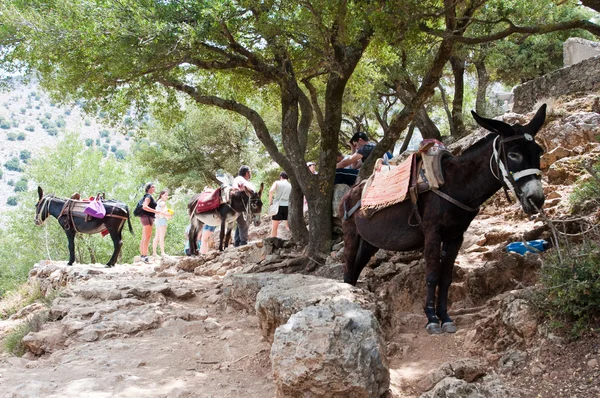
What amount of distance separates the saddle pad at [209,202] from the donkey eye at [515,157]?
9956 millimetres

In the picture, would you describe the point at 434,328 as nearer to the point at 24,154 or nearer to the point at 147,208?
the point at 147,208

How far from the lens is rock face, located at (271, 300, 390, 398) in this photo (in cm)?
369

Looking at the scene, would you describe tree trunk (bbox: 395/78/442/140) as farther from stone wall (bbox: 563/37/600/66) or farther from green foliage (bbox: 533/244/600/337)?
green foliage (bbox: 533/244/600/337)

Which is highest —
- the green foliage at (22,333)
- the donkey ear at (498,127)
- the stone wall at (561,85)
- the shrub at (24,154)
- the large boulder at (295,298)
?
the shrub at (24,154)

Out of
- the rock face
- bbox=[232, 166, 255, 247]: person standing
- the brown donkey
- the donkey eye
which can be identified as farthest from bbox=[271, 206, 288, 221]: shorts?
the rock face

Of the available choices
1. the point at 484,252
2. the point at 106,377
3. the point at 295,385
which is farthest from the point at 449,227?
the point at 106,377

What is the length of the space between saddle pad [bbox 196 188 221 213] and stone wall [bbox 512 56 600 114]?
8282 mm

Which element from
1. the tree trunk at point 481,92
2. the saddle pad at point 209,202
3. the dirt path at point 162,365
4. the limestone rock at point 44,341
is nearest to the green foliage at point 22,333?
the limestone rock at point 44,341

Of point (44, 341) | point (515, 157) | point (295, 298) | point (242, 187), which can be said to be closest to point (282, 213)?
point (242, 187)

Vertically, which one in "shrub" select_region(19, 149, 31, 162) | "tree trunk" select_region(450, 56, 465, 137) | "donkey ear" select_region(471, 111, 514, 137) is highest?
"shrub" select_region(19, 149, 31, 162)

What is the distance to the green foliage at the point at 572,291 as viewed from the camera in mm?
3805

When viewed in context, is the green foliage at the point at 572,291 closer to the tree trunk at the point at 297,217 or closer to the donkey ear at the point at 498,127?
the donkey ear at the point at 498,127

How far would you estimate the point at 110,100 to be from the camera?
37.0ft

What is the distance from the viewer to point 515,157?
203 inches
